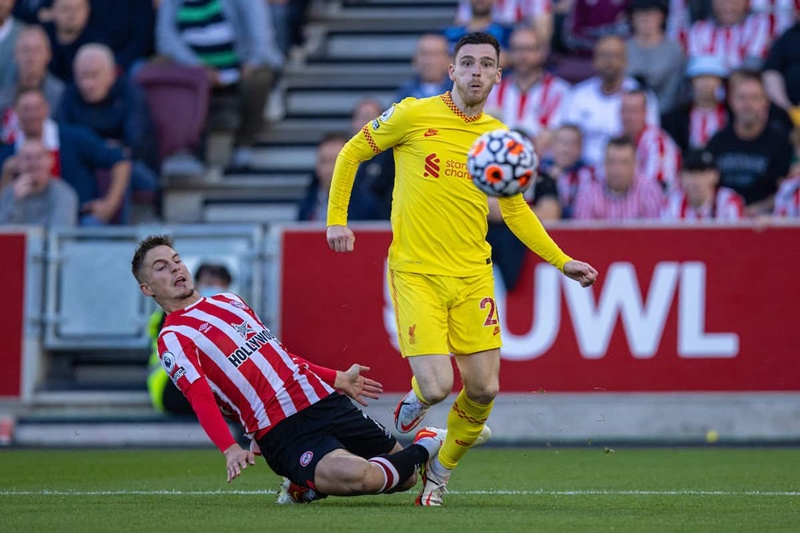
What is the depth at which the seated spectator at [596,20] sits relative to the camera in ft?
48.5

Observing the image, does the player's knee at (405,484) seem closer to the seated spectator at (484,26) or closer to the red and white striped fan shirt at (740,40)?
the seated spectator at (484,26)

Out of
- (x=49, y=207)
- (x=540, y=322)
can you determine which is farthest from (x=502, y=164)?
(x=49, y=207)

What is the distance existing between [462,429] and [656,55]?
7.34m

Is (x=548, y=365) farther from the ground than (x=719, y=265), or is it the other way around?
(x=719, y=265)

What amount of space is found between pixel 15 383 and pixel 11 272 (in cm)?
93

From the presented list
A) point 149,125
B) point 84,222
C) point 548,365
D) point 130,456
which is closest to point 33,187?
point 84,222

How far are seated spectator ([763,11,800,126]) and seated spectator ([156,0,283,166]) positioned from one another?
198 inches

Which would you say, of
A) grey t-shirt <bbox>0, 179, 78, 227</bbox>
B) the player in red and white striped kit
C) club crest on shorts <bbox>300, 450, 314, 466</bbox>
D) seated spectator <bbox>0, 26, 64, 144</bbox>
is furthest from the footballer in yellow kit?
seated spectator <bbox>0, 26, 64, 144</bbox>

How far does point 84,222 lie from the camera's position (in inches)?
527

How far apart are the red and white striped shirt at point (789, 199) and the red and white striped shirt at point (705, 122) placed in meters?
1.33

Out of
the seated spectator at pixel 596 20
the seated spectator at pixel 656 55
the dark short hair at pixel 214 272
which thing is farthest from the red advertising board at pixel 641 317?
the seated spectator at pixel 596 20

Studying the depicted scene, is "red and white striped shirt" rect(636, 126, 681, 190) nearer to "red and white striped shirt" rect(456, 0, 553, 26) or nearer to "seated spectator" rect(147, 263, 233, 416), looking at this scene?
"red and white striped shirt" rect(456, 0, 553, 26)

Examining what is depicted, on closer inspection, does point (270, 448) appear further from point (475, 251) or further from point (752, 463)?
point (752, 463)

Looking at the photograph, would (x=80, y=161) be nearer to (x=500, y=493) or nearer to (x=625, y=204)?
(x=625, y=204)
